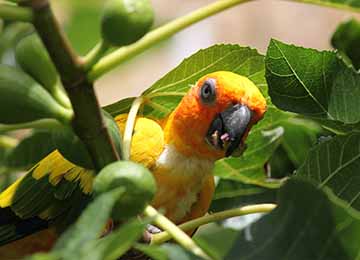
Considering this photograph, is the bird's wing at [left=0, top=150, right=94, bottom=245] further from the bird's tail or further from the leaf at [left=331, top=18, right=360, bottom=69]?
the leaf at [left=331, top=18, right=360, bottom=69]

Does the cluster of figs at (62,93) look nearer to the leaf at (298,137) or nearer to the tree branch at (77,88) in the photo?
the tree branch at (77,88)

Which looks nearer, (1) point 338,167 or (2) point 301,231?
(2) point 301,231

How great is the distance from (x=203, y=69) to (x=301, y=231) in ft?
2.15

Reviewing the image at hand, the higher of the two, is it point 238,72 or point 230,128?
point 238,72

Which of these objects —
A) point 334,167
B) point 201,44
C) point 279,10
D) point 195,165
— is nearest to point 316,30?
point 279,10

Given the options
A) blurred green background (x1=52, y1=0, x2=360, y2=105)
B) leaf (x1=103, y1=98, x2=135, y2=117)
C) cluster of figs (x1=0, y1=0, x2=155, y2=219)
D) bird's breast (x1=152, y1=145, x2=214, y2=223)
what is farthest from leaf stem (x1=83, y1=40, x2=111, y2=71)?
blurred green background (x1=52, y1=0, x2=360, y2=105)

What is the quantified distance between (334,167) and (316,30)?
20.5 ft

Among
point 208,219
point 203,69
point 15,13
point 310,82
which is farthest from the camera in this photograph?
point 203,69

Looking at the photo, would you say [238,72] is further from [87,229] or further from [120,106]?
[87,229]

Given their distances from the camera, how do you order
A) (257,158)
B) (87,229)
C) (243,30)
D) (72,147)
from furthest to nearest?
(243,30) < (257,158) < (72,147) < (87,229)

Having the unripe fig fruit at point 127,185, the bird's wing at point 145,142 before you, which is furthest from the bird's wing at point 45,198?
the unripe fig fruit at point 127,185

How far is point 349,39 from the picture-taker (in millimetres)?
1607

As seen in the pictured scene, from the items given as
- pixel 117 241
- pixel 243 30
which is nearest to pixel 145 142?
pixel 117 241

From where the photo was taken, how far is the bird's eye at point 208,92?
75.5 inches
